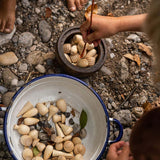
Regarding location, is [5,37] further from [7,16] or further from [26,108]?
[26,108]

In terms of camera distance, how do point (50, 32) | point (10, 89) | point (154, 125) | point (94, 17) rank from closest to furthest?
point (154, 125) < point (94, 17) < point (10, 89) < point (50, 32)

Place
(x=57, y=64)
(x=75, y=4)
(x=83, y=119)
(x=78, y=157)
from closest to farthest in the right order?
(x=78, y=157)
(x=83, y=119)
(x=57, y=64)
(x=75, y=4)

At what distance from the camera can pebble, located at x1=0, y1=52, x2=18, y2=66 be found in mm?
1233

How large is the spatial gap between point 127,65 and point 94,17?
42cm

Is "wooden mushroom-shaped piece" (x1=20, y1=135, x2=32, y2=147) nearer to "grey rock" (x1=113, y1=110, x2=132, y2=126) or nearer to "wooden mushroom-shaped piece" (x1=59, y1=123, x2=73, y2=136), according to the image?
"wooden mushroom-shaped piece" (x1=59, y1=123, x2=73, y2=136)

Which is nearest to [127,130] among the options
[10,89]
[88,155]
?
[88,155]

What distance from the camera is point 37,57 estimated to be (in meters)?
1.28

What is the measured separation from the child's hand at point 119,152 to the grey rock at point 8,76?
2.04 ft

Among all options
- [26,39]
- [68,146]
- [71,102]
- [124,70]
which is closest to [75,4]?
[26,39]

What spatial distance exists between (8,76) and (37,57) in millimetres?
188

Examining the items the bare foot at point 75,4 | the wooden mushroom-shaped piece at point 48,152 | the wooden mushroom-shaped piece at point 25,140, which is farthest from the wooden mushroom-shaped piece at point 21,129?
the bare foot at point 75,4

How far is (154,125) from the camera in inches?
25.8

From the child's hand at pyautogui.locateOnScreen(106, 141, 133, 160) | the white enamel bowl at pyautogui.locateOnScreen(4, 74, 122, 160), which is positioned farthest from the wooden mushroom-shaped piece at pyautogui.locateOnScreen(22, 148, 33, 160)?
the child's hand at pyautogui.locateOnScreen(106, 141, 133, 160)

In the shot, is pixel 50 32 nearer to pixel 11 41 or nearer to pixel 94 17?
pixel 11 41
